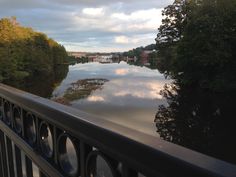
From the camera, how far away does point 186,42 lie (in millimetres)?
44906

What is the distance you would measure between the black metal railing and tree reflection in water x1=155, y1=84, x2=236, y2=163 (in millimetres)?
18039

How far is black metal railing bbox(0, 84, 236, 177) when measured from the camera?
94 cm

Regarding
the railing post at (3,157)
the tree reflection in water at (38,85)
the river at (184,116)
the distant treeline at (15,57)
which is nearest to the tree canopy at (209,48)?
the river at (184,116)

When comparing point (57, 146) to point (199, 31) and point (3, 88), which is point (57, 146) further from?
point (199, 31)

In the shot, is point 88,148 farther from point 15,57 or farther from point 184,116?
point 15,57

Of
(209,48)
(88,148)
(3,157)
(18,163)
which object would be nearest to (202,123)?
(209,48)

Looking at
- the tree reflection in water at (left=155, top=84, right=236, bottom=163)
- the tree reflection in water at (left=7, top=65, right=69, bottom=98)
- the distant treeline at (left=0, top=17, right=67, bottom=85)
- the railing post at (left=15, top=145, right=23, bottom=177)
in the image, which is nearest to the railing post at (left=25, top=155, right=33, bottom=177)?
the railing post at (left=15, top=145, right=23, bottom=177)

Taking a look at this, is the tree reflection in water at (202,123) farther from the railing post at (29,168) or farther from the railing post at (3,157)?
the railing post at (29,168)

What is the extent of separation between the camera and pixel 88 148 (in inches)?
55.2

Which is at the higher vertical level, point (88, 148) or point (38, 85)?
point (88, 148)

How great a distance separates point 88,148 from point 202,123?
27.7 metres

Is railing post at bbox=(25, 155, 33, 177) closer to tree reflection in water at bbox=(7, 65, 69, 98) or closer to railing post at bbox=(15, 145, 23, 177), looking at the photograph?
railing post at bbox=(15, 145, 23, 177)

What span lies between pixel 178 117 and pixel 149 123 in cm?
408

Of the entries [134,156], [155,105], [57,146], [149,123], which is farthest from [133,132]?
[155,105]
